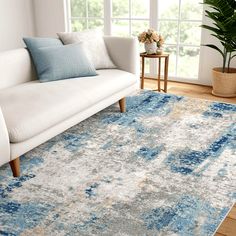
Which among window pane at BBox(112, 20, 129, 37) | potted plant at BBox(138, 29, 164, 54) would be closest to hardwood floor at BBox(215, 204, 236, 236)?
potted plant at BBox(138, 29, 164, 54)

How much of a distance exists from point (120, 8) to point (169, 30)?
0.73m

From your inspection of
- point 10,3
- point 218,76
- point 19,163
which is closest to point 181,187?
point 19,163

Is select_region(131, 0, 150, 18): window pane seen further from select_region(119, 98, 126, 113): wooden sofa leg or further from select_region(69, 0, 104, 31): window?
select_region(119, 98, 126, 113): wooden sofa leg

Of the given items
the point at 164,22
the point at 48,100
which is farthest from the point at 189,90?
the point at 48,100

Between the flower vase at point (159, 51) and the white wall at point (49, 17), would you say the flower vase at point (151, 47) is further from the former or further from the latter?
the white wall at point (49, 17)

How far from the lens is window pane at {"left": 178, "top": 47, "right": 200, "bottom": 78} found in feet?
14.2

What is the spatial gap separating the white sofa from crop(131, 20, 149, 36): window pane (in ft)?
3.85

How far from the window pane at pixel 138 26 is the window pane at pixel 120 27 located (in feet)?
0.28

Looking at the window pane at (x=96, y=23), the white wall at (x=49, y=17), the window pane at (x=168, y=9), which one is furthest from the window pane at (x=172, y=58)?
the white wall at (x=49, y=17)

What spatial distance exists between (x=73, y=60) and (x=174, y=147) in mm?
1143

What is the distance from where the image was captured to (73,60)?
306 centimetres

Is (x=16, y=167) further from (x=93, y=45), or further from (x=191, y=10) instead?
(x=191, y=10)

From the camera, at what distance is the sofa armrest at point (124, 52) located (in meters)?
3.40

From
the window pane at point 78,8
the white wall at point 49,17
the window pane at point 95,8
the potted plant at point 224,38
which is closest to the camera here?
the potted plant at point 224,38
